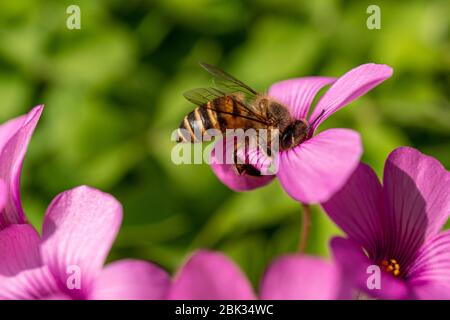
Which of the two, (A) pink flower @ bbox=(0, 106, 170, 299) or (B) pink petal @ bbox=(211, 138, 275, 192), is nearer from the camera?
(A) pink flower @ bbox=(0, 106, 170, 299)

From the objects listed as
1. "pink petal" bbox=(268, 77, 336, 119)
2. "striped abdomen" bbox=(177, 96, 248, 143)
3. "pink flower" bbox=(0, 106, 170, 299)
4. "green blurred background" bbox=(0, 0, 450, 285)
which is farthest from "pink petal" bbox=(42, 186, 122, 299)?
"green blurred background" bbox=(0, 0, 450, 285)

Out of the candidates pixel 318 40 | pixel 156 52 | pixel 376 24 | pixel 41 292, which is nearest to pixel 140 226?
pixel 156 52

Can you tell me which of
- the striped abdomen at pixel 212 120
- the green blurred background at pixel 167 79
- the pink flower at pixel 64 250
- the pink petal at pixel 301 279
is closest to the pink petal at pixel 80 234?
the pink flower at pixel 64 250

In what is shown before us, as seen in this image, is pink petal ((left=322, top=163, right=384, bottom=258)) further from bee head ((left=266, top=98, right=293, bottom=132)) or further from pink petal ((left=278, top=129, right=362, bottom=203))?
bee head ((left=266, top=98, right=293, bottom=132))

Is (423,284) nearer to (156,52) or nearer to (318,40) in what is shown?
(318,40)

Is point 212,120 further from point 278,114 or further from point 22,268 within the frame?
point 22,268

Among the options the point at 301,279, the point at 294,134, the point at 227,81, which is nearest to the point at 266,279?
the point at 301,279
